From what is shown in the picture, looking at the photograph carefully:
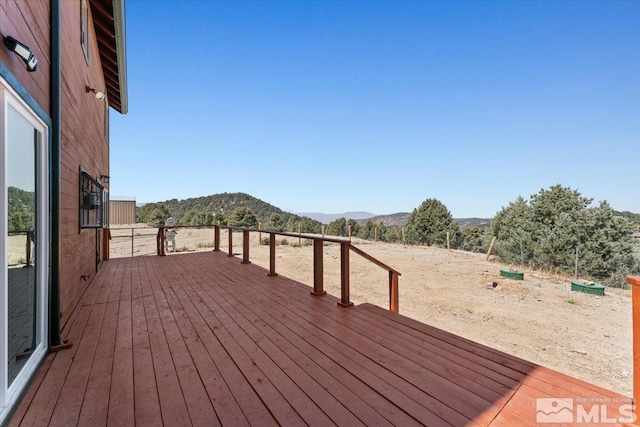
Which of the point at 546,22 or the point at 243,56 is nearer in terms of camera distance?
the point at 546,22

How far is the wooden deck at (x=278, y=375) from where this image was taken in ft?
5.07

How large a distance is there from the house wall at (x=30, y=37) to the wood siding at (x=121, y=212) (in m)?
22.9

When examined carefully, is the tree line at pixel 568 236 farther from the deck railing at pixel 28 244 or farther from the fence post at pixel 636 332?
the fence post at pixel 636 332

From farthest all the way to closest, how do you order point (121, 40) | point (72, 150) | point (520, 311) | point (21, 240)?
point (520, 311), point (121, 40), point (72, 150), point (21, 240)

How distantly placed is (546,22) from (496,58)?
2971 millimetres

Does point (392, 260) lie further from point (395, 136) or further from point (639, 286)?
point (639, 286)

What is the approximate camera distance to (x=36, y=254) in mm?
2049

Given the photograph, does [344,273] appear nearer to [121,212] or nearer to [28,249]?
[28,249]

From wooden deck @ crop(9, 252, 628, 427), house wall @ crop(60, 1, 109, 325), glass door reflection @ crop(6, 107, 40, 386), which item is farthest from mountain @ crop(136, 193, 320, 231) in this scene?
glass door reflection @ crop(6, 107, 40, 386)

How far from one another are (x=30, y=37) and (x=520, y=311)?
8943 mm

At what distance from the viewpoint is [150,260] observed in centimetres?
711

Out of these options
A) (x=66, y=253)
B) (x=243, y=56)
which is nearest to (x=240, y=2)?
(x=243, y=56)

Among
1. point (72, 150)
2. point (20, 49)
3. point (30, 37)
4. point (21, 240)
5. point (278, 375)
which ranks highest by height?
point (30, 37)

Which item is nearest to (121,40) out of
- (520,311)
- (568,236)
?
(520,311)
